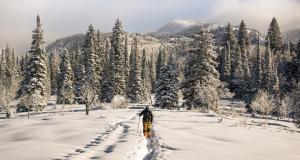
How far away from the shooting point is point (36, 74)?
6412cm

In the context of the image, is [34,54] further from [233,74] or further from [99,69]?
[233,74]

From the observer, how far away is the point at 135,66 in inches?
3312

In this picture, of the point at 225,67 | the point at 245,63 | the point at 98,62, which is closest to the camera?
the point at 98,62

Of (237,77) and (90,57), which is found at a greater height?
(90,57)

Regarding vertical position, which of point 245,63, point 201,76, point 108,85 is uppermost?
point 245,63

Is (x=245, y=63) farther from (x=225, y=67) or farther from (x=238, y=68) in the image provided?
(x=225, y=67)

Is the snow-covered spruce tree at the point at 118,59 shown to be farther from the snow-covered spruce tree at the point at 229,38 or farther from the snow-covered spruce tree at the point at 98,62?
the snow-covered spruce tree at the point at 229,38

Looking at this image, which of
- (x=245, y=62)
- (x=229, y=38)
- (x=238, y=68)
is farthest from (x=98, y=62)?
(x=229, y=38)

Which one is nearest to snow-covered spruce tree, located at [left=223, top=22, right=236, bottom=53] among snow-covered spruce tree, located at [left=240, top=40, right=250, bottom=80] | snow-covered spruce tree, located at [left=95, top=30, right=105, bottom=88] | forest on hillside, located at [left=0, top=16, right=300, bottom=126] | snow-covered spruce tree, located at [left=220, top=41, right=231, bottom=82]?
forest on hillside, located at [left=0, top=16, right=300, bottom=126]

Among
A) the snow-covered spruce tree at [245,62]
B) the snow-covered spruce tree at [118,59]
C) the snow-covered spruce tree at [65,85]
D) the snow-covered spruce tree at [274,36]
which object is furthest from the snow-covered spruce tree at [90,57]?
the snow-covered spruce tree at [274,36]

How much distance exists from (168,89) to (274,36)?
64.8 m

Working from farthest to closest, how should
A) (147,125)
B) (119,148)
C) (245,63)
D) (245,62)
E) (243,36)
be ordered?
(243,36)
(245,62)
(245,63)
(147,125)
(119,148)

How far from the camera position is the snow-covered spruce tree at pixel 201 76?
53.7m

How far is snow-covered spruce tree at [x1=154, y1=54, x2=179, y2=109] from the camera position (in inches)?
2467
